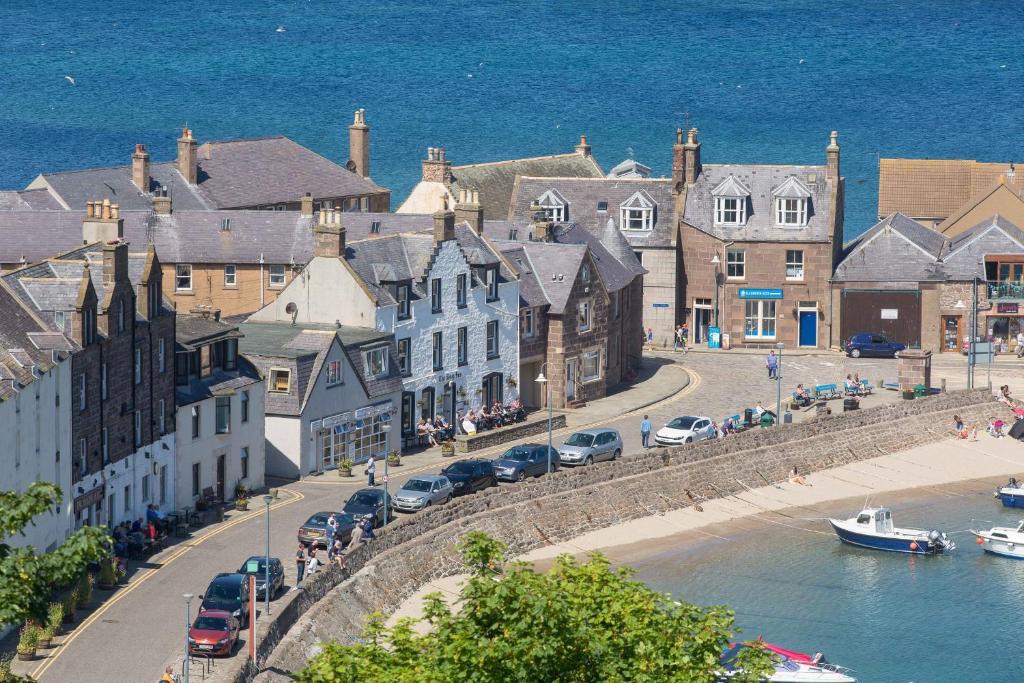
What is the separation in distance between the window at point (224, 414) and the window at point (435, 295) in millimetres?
14013

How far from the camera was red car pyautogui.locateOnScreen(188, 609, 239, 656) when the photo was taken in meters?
60.7

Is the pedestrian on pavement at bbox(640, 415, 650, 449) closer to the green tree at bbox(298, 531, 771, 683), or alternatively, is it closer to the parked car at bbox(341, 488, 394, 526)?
the parked car at bbox(341, 488, 394, 526)

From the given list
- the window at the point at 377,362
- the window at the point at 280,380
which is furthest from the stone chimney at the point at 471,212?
the window at the point at 280,380

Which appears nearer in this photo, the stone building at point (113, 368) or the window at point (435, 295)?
the stone building at point (113, 368)

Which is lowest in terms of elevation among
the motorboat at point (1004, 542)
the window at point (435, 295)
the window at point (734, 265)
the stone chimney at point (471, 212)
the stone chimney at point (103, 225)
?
the motorboat at point (1004, 542)

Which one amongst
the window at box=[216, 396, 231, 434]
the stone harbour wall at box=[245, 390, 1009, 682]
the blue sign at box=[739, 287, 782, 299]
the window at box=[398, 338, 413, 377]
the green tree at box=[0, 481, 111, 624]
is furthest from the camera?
the blue sign at box=[739, 287, 782, 299]

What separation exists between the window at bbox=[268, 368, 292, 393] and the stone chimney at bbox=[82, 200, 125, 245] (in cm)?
790

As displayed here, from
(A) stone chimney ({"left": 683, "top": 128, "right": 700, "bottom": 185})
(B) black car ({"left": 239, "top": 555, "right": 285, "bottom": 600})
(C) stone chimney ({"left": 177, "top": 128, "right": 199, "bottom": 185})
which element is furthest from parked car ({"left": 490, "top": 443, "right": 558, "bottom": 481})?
(C) stone chimney ({"left": 177, "top": 128, "right": 199, "bottom": 185})

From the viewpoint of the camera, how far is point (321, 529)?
7356cm

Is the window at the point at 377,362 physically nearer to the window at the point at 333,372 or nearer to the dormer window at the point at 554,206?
the window at the point at 333,372

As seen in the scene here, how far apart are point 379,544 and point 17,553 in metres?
36.3

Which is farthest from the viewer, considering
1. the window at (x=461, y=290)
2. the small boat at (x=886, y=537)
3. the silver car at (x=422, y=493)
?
the window at (x=461, y=290)

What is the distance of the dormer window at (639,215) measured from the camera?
382ft

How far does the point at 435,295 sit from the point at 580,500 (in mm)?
12665
